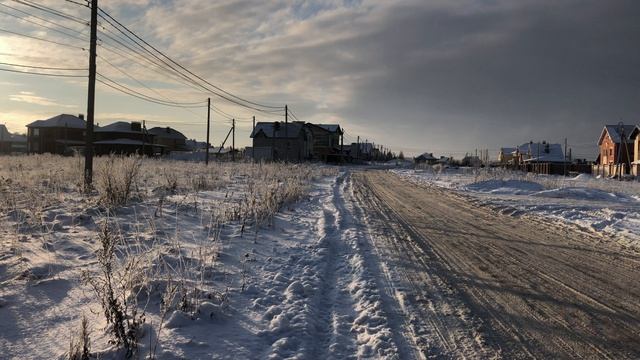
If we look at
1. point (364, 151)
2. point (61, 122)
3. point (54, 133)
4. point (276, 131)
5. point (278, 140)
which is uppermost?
point (61, 122)

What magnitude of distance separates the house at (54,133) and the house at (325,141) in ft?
146

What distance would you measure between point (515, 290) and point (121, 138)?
8482cm

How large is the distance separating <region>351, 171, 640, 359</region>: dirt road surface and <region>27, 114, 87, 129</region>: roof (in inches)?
3486

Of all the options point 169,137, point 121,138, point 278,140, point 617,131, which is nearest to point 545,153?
point 617,131

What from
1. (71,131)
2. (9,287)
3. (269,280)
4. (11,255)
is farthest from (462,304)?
(71,131)

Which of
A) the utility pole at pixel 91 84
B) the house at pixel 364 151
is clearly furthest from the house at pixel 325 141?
the utility pole at pixel 91 84

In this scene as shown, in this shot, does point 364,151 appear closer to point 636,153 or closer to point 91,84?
point 636,153

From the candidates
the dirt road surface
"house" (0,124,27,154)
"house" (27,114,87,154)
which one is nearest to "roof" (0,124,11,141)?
"house" (0,124,27,154)

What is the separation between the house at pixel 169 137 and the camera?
98938mm

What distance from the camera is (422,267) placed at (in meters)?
6.86

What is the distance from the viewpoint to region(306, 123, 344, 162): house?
93.1 m

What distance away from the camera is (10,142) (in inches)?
4574

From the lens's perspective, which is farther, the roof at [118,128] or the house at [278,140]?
the roof at [118,128]

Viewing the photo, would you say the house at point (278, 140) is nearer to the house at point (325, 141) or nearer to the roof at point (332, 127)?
the house at point (325, 141)
